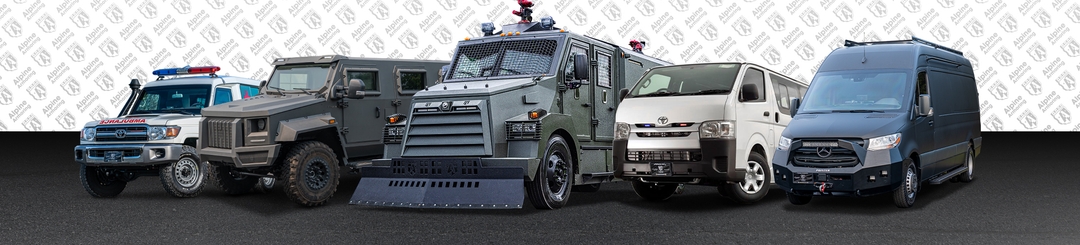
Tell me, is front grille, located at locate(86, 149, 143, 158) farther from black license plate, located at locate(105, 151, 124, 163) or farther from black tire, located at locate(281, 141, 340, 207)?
black tire, located at locate(281, 141, 340, 207)

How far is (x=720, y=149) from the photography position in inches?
421

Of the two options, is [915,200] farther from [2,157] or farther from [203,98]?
[2,157]

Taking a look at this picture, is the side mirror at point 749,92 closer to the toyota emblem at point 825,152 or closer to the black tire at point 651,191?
the toyota emblem at point 825,152

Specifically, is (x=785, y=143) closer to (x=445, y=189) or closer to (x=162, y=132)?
(x=445, y=189)

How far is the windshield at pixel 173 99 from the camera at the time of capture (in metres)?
14.1

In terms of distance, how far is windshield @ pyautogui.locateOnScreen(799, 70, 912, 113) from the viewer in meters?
11.0

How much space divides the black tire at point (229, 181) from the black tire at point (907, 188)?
9435 mm

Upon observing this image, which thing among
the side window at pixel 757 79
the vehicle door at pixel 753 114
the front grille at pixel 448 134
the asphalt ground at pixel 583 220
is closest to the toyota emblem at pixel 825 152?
the asphalt ground at pixel 583 220

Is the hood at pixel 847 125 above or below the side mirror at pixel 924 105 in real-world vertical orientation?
below

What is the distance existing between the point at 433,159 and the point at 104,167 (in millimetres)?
6404

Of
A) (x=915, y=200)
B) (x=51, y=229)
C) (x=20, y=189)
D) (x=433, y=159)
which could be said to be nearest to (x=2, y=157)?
(x=20, y=189)

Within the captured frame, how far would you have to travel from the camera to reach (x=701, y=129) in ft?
35.4

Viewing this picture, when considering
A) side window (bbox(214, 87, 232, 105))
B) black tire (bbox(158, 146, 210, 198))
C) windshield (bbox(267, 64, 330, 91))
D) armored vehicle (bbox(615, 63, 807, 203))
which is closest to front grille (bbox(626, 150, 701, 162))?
armored vehicle (bbox(615, 63, 807, 203))

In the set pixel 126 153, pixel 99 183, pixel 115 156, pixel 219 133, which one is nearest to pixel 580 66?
pixel 219 133
